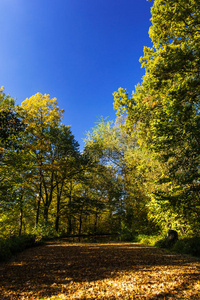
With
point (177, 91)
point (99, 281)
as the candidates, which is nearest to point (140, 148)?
point (177, 91)

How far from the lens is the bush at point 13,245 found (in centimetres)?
735

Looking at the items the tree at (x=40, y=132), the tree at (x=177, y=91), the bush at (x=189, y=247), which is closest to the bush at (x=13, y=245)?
the tree at (x=40, y=132)

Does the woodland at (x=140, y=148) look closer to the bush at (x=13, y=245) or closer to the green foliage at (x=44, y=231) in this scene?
the green foliage at (x=44, y=231)

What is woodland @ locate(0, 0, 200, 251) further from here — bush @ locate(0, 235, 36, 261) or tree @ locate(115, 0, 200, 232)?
bush @ locate(0, 235, 36, 261)

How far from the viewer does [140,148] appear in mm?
12781

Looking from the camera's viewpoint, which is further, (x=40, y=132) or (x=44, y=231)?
(x=40, y=132)

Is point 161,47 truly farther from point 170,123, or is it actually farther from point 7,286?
point 7,286

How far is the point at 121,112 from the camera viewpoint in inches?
396

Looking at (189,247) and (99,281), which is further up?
(99,281)

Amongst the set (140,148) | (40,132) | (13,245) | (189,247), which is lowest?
(189,247)

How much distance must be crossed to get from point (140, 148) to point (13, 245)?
10361mm

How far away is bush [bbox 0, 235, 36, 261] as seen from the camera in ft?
24.1

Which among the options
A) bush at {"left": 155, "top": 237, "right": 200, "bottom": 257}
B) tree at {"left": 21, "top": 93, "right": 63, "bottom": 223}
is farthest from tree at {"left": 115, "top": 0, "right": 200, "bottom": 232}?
tree at {"left": 21, "top": 93, "right": 63, "bottom": 223}

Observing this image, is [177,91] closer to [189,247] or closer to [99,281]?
[189,247]
